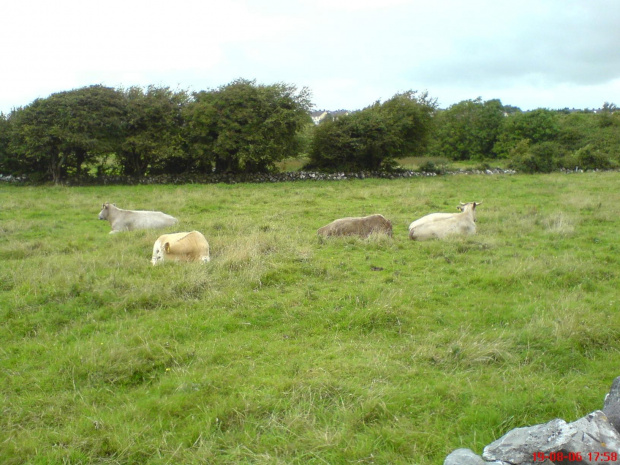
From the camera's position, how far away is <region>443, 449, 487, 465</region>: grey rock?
362 cm

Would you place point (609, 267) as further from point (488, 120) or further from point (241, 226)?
point (488, 120)

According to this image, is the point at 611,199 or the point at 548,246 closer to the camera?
the point at 548,246

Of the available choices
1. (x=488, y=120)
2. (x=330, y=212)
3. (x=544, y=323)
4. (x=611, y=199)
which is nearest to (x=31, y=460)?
(x=544, y=323)

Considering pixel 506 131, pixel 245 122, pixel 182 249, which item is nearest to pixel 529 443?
pixel 182 249

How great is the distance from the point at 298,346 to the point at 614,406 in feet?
10.8

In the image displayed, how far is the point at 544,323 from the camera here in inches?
251

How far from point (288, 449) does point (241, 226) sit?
29.8ft

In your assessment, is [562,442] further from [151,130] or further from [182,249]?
[151,130]

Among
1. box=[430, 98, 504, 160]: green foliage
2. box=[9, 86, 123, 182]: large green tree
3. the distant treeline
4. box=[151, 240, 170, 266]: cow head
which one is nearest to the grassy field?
box=[151, 240, 170, 266]: cow head

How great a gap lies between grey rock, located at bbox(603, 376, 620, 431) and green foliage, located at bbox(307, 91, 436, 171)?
91.0ft

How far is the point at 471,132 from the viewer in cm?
5303
